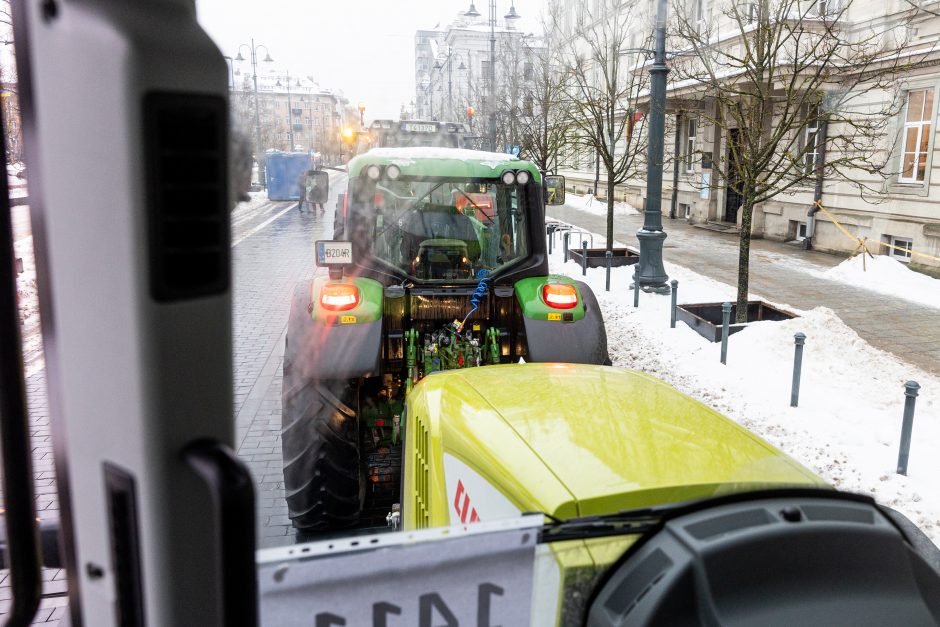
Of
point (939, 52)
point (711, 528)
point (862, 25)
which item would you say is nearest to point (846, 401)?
point (711, 528)

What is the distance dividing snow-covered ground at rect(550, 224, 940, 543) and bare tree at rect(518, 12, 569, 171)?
12.0 metres

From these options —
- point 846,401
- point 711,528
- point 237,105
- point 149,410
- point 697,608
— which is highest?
point 237,105

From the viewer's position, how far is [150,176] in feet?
2.93

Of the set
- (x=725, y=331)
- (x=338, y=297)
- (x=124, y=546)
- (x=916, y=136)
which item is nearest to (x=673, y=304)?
(x=725, y=331)

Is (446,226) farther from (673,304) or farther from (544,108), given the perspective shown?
Result: (544,108)

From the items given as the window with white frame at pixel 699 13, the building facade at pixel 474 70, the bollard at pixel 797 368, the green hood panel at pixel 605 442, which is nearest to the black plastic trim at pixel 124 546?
the green hood panel at pixel 605 442

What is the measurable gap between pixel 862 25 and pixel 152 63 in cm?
2044

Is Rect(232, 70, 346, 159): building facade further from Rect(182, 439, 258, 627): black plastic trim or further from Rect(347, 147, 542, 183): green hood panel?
Rect(347, 147, 542, 183): green hood panel

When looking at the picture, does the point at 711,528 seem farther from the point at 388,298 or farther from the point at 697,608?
the point at 388,298

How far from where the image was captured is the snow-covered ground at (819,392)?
571 cm

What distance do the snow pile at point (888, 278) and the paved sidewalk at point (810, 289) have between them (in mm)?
403

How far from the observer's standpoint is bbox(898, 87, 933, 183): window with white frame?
53.4 feet

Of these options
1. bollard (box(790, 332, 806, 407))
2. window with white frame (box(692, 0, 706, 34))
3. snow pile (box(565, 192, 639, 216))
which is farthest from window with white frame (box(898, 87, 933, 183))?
snow pile (box(565, 192, 639, 216))

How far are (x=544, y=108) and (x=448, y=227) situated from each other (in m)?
17.6
